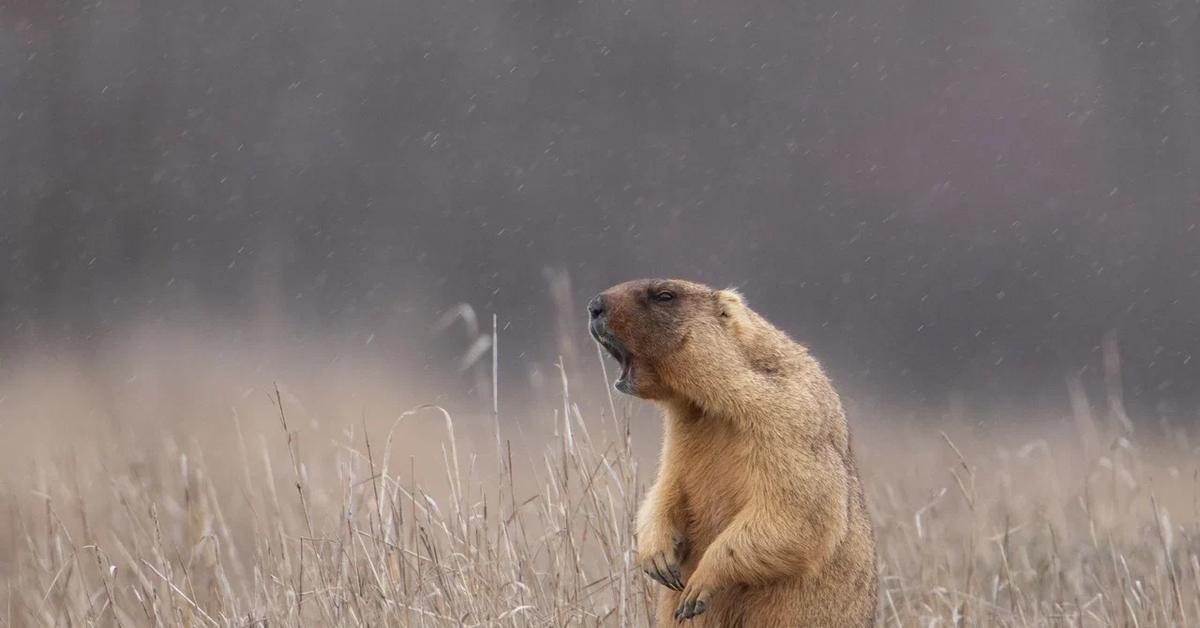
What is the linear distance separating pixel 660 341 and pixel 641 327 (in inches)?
3.8

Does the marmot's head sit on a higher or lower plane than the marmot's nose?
lower

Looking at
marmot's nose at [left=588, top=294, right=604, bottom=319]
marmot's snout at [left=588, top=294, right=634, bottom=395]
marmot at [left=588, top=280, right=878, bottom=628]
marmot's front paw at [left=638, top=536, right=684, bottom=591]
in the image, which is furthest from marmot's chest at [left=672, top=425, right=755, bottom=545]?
marmot's nose at [left=588, top=294, right=604, bottom=319]

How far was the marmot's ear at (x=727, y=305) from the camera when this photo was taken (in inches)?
188

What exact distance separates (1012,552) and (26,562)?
24.2ft

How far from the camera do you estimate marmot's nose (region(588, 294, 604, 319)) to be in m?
4.46

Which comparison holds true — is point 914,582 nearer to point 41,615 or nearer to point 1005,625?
point 1005,625

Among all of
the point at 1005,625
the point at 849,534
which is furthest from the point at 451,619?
the point at 1005,625

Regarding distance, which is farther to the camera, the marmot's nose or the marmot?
the marmot's nose

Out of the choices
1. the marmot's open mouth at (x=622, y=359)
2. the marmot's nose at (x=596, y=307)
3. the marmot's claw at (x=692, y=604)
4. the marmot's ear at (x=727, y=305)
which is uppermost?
the marmot's nose at (x=596, y=307)

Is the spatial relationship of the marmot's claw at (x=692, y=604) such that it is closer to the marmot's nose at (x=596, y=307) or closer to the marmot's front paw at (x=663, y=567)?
the marmot's front paw at (x=663, y=567)

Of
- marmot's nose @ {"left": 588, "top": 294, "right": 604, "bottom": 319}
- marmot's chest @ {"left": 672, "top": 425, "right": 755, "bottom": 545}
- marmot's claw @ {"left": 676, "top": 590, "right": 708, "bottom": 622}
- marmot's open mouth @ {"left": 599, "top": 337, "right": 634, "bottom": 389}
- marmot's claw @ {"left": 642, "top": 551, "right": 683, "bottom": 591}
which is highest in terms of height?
marmot's nose @ {"left": 588, "top": 294, "right": 604, "bottom": 319}

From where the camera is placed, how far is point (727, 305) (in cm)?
479

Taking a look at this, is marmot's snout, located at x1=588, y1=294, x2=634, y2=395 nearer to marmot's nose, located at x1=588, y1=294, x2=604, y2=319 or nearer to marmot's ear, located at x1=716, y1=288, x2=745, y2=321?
marmot's nose, located at x1=588, y1=294, x2=604, y2=319

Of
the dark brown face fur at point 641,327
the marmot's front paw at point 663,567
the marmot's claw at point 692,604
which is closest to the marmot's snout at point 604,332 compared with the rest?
the dark brown face fur at point 641,327
